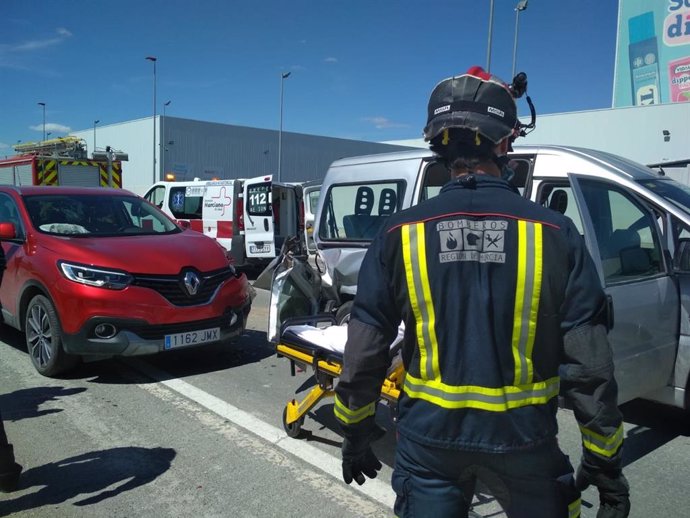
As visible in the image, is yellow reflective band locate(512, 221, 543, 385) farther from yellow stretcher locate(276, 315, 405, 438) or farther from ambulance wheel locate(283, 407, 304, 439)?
ambulance wheel locate(283, 407, 304, 439)

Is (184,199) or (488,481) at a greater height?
(184,199)

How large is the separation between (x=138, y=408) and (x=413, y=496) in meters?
3.58

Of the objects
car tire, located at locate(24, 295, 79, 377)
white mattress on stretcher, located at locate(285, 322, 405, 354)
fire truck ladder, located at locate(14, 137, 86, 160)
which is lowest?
car tire, located at locate(24, 295, 79, 377)

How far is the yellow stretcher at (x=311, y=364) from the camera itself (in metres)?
3.44

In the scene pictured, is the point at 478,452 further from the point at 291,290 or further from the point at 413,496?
the point at 291,290

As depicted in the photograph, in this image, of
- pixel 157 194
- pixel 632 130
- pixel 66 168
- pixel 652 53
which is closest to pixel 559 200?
pixel 157 194

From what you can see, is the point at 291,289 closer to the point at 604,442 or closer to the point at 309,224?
the point at 604,442

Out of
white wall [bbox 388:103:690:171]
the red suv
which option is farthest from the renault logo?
white wall [bbox 388:103:690:171]

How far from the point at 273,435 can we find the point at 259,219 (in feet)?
27.4

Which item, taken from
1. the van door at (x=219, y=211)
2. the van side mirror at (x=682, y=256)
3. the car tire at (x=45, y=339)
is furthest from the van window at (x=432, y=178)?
the van door at (x=219, y=211)

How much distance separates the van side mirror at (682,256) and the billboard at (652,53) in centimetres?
2828

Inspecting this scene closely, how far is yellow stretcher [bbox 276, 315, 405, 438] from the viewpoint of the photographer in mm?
3441

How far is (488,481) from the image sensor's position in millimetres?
1692

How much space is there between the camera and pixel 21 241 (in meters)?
5.81
